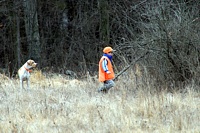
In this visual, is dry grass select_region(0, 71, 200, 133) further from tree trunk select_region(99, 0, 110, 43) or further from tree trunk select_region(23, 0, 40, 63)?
tree trunk select_region(99, 0, 110, 43)

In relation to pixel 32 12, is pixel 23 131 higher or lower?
lower

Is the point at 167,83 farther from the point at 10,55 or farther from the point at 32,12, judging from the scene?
the point at 10,55

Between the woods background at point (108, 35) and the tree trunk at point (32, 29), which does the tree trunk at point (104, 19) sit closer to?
the woods background at point (108, 35)

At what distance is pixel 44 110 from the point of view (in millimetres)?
8180

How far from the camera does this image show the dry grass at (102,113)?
691cm

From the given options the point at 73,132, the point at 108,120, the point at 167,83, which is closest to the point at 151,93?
the point at 167,83

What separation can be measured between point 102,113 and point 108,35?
492 inches

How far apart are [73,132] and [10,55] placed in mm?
20164

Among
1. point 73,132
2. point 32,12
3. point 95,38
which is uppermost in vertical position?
point 32,12

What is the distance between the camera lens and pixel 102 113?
25.6ft

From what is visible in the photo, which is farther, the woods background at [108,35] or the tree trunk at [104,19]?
the tree trunk at [104,19]

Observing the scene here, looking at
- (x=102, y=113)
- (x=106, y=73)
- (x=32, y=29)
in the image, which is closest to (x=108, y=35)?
(x=32, y=29)

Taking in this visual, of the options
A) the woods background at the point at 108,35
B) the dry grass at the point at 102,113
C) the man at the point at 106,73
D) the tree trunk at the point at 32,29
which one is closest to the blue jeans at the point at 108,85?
the man at the point at 106,73

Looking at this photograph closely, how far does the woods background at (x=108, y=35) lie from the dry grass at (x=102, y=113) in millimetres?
1056
